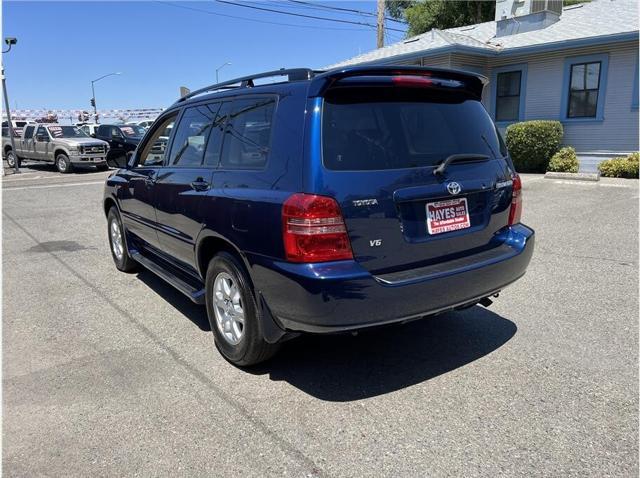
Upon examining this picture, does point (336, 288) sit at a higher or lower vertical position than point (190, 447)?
higher

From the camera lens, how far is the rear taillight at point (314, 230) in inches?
110

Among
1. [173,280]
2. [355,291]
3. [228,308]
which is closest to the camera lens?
[355,291]

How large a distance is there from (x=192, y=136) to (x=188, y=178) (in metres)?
0.44

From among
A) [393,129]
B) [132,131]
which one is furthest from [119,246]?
[132,131]

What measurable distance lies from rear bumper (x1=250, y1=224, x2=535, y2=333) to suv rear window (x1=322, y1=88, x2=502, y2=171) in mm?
623

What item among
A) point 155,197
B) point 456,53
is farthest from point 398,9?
point 155,197

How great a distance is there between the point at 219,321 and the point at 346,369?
976 mm

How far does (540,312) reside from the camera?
4.47 meters

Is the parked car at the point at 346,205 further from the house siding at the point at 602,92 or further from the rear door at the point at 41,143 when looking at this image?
the rear door at the point at 41,143

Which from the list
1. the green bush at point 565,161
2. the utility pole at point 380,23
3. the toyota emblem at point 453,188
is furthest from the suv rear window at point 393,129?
the utility pole at point 380,23

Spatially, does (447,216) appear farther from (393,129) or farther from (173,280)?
(173,280)

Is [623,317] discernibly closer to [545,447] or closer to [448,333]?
[448,333]

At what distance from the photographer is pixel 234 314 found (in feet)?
11.6

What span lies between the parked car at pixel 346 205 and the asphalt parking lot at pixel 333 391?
18.9 inches
